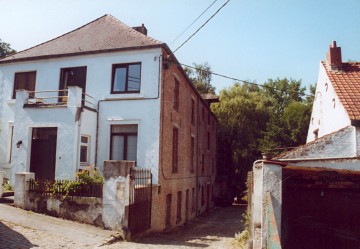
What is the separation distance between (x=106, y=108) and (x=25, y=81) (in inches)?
200

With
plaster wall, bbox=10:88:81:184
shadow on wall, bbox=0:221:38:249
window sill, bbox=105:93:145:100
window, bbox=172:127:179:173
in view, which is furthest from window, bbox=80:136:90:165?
shadow on wall, bbox=0:221:38:249

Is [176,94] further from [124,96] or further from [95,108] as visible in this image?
[95,108]

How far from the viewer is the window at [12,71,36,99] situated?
16.4 meters

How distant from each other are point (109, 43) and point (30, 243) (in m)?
10.0

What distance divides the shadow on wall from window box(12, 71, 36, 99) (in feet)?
28.6

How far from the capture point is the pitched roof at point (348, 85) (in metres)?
11.1

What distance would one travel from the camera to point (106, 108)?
48.8 feet

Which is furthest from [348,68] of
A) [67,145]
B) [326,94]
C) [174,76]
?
[67,145]

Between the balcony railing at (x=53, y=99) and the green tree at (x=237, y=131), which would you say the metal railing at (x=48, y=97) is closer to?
the balcony railing at (x=53, y=99)

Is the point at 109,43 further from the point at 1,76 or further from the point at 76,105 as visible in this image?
the point at 1,76

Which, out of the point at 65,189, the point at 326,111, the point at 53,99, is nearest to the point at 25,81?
the point at 53,99

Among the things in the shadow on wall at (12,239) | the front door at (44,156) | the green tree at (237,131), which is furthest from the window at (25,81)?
the green tree at (237,131)

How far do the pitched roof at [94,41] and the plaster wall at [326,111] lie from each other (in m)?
7.72

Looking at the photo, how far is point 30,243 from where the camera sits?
864 cm
